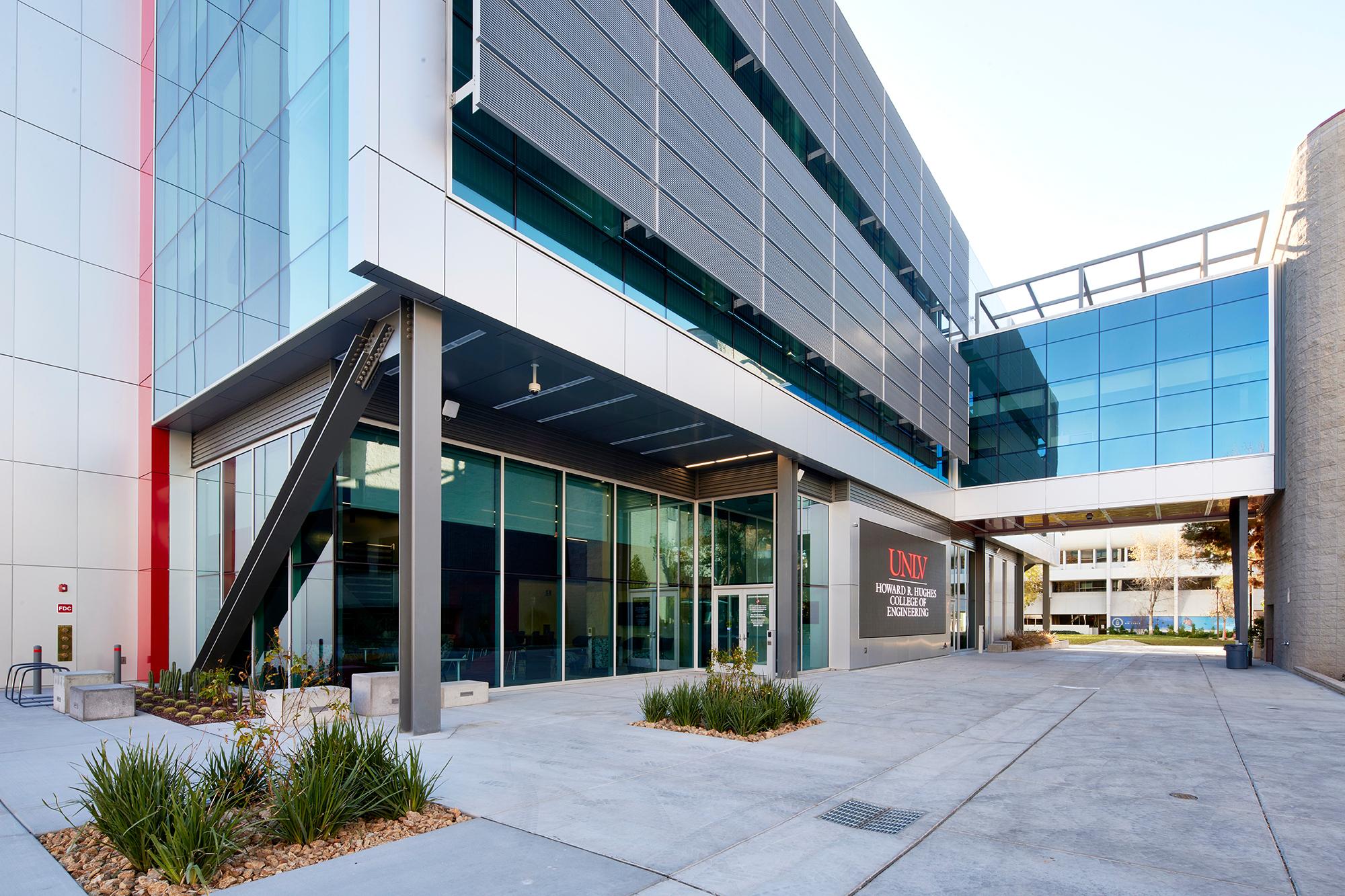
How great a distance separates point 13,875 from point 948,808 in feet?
24.3

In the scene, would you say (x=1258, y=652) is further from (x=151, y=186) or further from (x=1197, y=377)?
(x=151, y=186)

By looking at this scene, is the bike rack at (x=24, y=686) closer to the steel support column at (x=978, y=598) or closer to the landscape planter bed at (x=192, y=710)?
the landscape planter bed at (x=192, y=710)

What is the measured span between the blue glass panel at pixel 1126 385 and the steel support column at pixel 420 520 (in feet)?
91.3

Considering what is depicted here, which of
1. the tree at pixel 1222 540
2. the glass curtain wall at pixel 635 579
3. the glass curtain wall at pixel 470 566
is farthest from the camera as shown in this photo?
the tree at pixel 1222 540

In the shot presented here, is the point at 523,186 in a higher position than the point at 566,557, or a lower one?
higher

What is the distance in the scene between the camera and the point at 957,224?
37.3 meters

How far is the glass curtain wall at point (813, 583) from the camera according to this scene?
73.8 feet

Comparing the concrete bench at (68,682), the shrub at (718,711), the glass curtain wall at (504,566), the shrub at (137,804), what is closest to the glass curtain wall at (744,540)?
the glass curtain wall at (504,566)

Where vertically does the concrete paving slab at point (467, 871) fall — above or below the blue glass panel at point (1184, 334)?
below

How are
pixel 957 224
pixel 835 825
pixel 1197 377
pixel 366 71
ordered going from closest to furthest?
pixel 835 825 → pixel 366 71 → pixel 1197 377 → pixel 957 224

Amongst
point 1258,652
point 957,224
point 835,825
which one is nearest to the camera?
point 835,825

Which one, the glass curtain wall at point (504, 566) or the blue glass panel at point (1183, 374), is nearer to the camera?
the glass curtain wall at point (504, 566)

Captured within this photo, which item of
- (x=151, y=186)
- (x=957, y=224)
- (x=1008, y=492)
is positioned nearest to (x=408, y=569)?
(x=151, y=186)

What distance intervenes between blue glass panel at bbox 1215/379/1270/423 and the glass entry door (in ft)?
59.1
